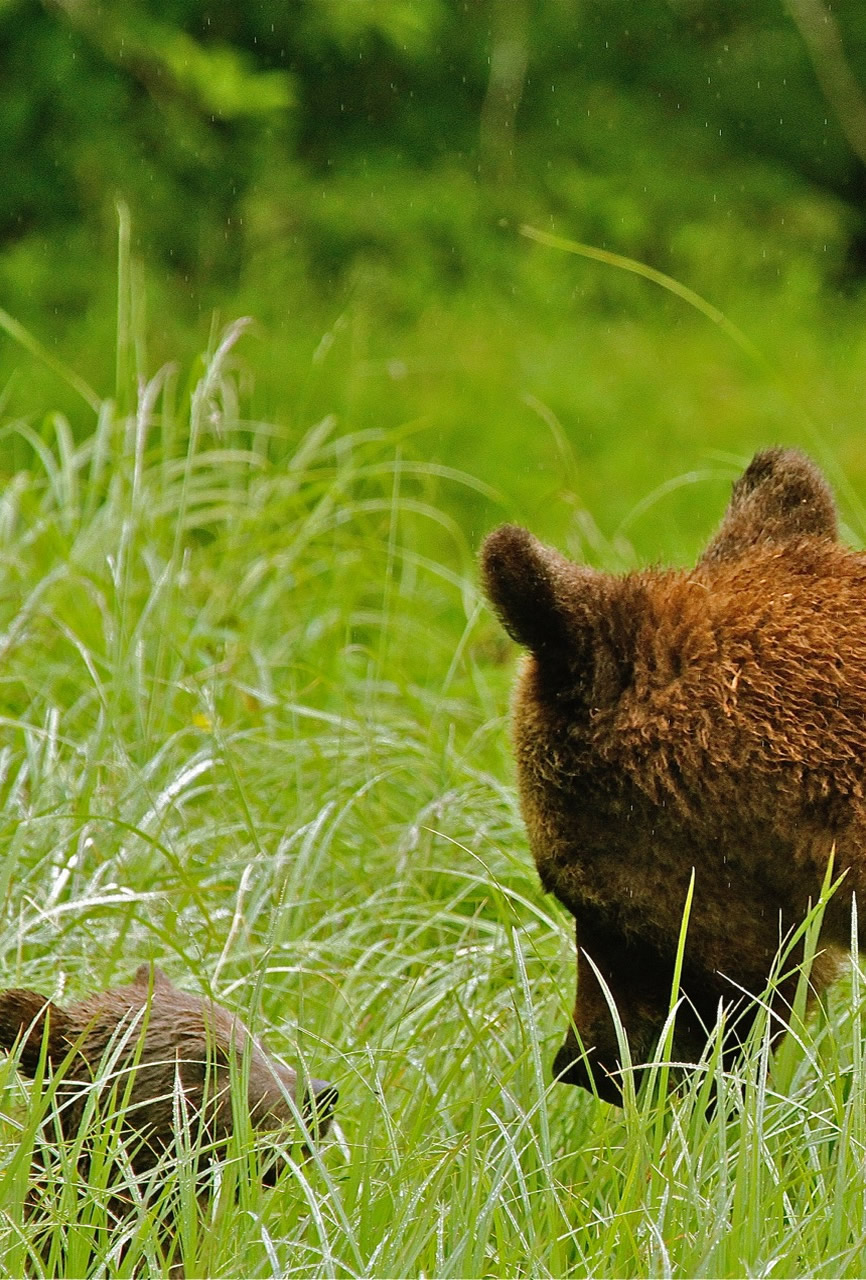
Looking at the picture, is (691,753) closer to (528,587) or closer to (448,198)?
(528,587)

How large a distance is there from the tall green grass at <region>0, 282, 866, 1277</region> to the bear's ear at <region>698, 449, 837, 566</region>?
28.5 inches

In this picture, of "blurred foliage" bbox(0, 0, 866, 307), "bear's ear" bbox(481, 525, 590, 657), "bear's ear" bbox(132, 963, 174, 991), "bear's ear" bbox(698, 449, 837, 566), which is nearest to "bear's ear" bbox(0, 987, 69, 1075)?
"bear's ear" bbox(132, 963, 174, 991)

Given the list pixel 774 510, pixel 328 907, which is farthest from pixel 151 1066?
pixel 774 510

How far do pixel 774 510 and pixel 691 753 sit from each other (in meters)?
0.63

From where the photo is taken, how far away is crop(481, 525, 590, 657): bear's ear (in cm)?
285

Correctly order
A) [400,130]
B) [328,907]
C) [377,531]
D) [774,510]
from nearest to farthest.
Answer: [774,510]
[328,907]
[377,531]
[400,130]

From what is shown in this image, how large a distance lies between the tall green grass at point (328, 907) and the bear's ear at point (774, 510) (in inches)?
28.5

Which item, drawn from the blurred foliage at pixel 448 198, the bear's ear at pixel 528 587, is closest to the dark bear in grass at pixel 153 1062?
the bear's ear at pixel 528 587

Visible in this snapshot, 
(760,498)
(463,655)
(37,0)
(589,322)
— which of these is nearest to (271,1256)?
(760,498)

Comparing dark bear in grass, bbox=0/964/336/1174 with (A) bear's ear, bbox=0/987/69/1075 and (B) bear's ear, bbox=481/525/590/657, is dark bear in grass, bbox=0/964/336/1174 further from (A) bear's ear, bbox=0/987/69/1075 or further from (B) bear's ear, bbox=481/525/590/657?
(B) bear's ear, bbox=481/525/590/657

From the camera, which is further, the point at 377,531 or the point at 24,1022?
the point at 377,531

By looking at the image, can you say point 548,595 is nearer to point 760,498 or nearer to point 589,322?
point 760,498

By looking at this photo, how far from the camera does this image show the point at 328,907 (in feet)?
14.4

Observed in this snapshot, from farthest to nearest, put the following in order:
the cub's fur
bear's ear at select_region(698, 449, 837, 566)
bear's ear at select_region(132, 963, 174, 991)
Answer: bear's ear at select_region(132, 963, 174, 991) < bear's ear at select_region(698, 449, 837, 566) < the cub's fur
